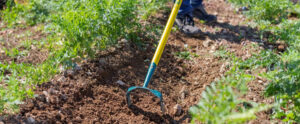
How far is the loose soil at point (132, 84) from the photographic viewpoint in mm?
2199

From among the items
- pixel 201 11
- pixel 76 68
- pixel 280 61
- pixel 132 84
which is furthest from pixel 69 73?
pixel 201 11

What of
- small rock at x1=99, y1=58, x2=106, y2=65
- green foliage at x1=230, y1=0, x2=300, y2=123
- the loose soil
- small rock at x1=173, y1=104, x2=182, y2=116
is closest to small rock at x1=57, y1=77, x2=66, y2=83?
the loose soil

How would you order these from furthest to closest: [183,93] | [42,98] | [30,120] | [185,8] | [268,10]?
1. [185,8]
2. [268,10]
3. [183,93]
4. [42,98]
5. [30,120]

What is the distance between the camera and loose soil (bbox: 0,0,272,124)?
86.6 inches

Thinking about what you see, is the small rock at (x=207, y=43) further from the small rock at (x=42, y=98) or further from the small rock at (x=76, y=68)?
the small rock at (x=42, y=98)

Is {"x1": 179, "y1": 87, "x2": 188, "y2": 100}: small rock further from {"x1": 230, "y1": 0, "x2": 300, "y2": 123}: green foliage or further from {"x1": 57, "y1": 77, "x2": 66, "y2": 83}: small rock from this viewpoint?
{"x1": 57, "y1": 77, "x2": 66, "y2": 83}: small rock

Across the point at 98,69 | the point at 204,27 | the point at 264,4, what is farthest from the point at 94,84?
the point at 264,4

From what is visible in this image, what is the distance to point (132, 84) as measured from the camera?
105 inches

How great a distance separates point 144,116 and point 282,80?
3.98 feet

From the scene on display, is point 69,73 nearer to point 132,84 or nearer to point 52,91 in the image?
point 52,91

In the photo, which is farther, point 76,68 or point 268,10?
point 268,10

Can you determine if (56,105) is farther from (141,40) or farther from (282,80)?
(282,80)

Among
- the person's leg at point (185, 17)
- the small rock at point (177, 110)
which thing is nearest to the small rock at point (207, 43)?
the person's leg at point (185, 17)

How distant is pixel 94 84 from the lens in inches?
99.8
